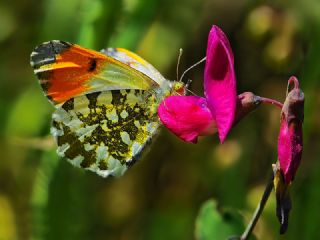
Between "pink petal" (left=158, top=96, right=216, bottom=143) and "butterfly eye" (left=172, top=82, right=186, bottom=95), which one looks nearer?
"pink petal" (left=158, top=96, right=216, bottom=143)

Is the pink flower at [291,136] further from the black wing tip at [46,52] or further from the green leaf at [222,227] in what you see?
the black wing tip at [46,52]

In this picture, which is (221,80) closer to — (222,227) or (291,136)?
(291,136)

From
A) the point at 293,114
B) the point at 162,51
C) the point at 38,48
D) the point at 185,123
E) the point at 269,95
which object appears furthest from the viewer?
the point at 269,95

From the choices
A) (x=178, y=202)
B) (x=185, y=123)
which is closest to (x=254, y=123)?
(x=178, y=202)

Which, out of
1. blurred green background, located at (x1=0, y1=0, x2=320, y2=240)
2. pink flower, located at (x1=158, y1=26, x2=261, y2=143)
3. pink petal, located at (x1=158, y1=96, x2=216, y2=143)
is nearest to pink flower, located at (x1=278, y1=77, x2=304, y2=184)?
pink flower, located at (x1=158, y1=26, x2=261, y2=143)

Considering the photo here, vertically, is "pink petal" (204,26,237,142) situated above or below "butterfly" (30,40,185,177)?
above

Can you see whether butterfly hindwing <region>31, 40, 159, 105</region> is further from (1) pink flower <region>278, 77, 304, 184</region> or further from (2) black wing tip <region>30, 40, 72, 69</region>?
(1) pink flower <region>278, 77, 304, 184</region>

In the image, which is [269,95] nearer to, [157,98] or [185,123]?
[157,98]
